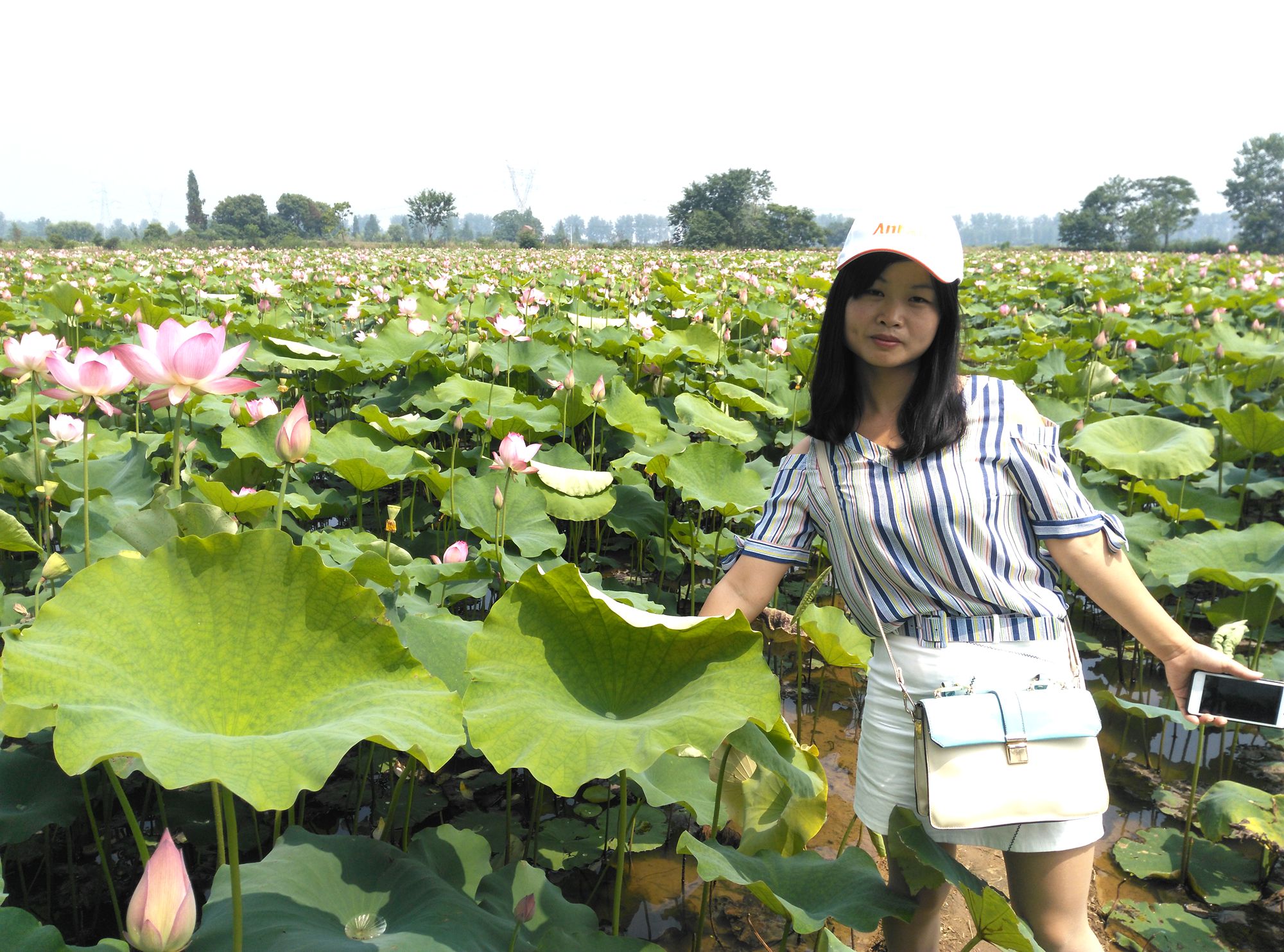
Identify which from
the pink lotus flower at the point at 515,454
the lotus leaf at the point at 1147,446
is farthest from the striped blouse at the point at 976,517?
the lotus leaf at the point at 1147,446

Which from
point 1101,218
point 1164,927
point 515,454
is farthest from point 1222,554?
point 1101,218

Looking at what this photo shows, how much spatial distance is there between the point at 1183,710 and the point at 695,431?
267 cm

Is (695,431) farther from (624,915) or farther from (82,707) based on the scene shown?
(82,707)

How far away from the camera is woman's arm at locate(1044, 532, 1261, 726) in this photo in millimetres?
1276

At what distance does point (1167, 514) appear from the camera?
309 cm

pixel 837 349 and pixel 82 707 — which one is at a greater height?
pixel 837 349

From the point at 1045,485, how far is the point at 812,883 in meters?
0.67

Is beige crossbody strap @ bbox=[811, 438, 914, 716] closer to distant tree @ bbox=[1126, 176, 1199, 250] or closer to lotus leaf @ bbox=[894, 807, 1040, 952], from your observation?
lotus leaf @ bbox=[894, 807, 1040, 952]

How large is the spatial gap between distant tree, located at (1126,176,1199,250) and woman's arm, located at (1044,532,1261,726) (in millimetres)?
43837

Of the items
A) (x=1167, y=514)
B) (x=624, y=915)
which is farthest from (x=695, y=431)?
(x=624, y=915)

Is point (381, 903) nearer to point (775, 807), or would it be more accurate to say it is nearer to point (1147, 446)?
point (775, 807)

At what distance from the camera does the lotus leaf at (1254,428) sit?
321 centimetres

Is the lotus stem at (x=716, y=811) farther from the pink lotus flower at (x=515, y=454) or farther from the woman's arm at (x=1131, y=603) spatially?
the pink lotus flower at (x=515, y=454)

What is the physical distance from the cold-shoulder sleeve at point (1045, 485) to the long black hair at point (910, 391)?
0.08 metres
